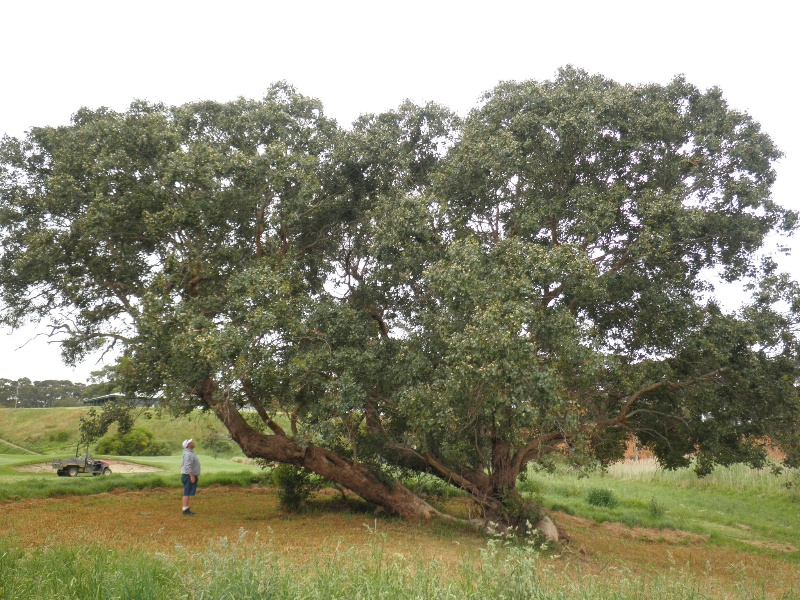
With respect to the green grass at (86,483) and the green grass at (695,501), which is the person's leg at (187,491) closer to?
the green grass at (86,483)

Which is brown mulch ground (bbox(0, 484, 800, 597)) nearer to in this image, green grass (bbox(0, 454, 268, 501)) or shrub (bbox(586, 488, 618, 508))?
green grass (bbox(0, 454, 268, 501))

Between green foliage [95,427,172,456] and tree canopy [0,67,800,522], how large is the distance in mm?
21717

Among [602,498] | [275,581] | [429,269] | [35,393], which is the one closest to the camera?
[275,581]

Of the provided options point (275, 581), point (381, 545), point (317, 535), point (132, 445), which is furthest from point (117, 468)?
A: point (275, 581)

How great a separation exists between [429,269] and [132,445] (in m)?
29.6

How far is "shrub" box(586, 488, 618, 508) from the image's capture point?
2389 centimetres

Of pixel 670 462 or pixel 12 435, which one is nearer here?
pixel 670 462

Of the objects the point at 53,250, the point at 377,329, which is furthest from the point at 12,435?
→ the point at 377,329

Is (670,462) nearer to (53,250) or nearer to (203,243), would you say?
(203,243)

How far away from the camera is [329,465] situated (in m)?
14.5

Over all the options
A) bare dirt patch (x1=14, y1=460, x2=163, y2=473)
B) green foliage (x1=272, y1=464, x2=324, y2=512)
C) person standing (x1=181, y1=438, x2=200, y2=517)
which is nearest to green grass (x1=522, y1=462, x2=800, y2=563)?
green foliage (x1=272, y1=464, x2=324, y2=512)

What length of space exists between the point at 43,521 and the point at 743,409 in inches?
554

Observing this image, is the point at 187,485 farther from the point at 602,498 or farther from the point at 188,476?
the point at 602,498

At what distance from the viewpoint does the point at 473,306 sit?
1123 cm
